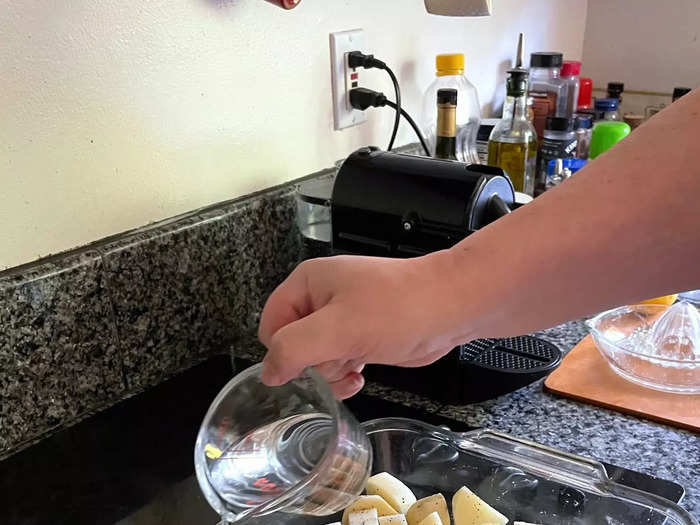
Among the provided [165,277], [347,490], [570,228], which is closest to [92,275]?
[165,277]

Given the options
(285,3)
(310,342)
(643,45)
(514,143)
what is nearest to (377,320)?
(310,342)

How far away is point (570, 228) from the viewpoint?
41 centimetres

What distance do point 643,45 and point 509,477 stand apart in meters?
1.31

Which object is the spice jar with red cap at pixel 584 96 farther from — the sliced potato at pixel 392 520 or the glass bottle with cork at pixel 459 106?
the sliced potato at pixel 392 520

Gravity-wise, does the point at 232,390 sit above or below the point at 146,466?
above

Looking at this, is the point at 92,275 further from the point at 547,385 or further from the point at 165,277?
the point at 547,385

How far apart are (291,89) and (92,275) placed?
13.3 inches

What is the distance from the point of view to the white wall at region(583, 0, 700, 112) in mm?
1532

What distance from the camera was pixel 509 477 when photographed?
1.94 ft

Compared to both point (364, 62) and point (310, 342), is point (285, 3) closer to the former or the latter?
point (364, 62)

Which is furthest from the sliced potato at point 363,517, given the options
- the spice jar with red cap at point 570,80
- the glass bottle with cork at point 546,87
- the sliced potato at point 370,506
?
the spice jar with red cap at point 570,80

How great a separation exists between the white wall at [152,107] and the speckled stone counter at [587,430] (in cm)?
30

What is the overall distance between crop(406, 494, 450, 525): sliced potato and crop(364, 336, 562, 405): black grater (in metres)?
0.13

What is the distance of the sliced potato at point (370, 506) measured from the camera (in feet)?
1.87
